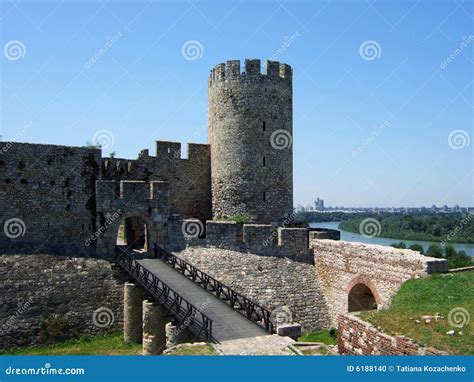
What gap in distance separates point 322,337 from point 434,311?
640 cm

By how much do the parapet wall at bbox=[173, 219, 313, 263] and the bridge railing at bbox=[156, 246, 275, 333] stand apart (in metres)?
1.09

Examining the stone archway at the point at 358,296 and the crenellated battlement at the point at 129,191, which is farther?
the crenellated battlement at the point at 129,191

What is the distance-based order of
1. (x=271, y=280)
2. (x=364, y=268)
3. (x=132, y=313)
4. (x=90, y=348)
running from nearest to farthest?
(x=90, y=348)
(x=132, y=313)
(x=364, y=268)
(x=271, y=280)

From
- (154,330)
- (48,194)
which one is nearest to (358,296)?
(154,330)

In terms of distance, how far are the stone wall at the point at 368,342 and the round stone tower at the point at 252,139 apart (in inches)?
383

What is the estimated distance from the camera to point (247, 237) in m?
18.2

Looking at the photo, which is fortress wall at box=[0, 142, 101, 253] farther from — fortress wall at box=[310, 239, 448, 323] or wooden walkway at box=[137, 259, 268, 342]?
fortress wall at box=[310, 239, 448, 323]

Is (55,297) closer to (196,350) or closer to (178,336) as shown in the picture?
(178,336)

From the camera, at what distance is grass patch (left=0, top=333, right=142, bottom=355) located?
47.0 ft

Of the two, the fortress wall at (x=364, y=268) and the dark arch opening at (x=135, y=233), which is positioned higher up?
the dark arch opening at (x=135, y=233)

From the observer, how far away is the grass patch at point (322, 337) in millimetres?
15750

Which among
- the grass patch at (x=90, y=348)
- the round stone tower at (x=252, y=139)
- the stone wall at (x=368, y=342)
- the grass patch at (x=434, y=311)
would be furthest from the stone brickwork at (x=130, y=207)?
the grass patch at (x=434, y=311)

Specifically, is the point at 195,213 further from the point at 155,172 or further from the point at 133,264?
the point at 133,264

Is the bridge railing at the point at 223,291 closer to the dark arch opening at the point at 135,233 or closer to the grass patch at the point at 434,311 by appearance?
the grass patch at the point at 434,311
